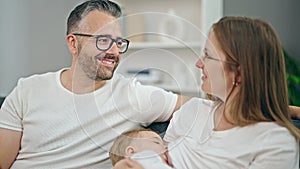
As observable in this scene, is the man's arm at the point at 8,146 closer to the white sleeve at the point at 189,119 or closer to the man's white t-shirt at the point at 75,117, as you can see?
the man's white t-shirt at the point at 75,117

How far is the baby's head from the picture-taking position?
1.16 meters

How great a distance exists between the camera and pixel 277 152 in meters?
1.03

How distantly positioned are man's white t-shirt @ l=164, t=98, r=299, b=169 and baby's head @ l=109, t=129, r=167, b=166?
0.04 m

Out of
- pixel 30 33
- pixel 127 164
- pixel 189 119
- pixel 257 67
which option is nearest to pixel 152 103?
pixel 189 119

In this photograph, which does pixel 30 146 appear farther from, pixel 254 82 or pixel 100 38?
pixel 254 82

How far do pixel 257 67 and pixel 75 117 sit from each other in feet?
2.11

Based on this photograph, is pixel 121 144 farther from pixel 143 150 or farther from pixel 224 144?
pixel 224 144

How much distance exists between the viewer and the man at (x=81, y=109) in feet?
4.50

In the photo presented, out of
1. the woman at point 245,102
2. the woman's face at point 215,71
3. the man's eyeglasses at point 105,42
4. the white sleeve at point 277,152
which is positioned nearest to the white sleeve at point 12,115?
the man's eyeglasses at point 105,42

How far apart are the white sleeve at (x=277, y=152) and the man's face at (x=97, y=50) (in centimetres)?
54

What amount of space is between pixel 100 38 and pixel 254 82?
1.65ft

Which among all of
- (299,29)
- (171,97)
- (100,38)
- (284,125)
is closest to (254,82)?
(284,125)

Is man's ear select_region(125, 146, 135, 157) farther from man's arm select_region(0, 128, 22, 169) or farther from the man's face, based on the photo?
man's arm select_region(0, 128, 22, 169)

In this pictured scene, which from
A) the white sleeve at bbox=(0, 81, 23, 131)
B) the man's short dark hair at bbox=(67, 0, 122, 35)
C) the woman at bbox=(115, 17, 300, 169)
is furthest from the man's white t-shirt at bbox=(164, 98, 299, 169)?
the white sleeve at bbox=(0, 81, 23, 131)
